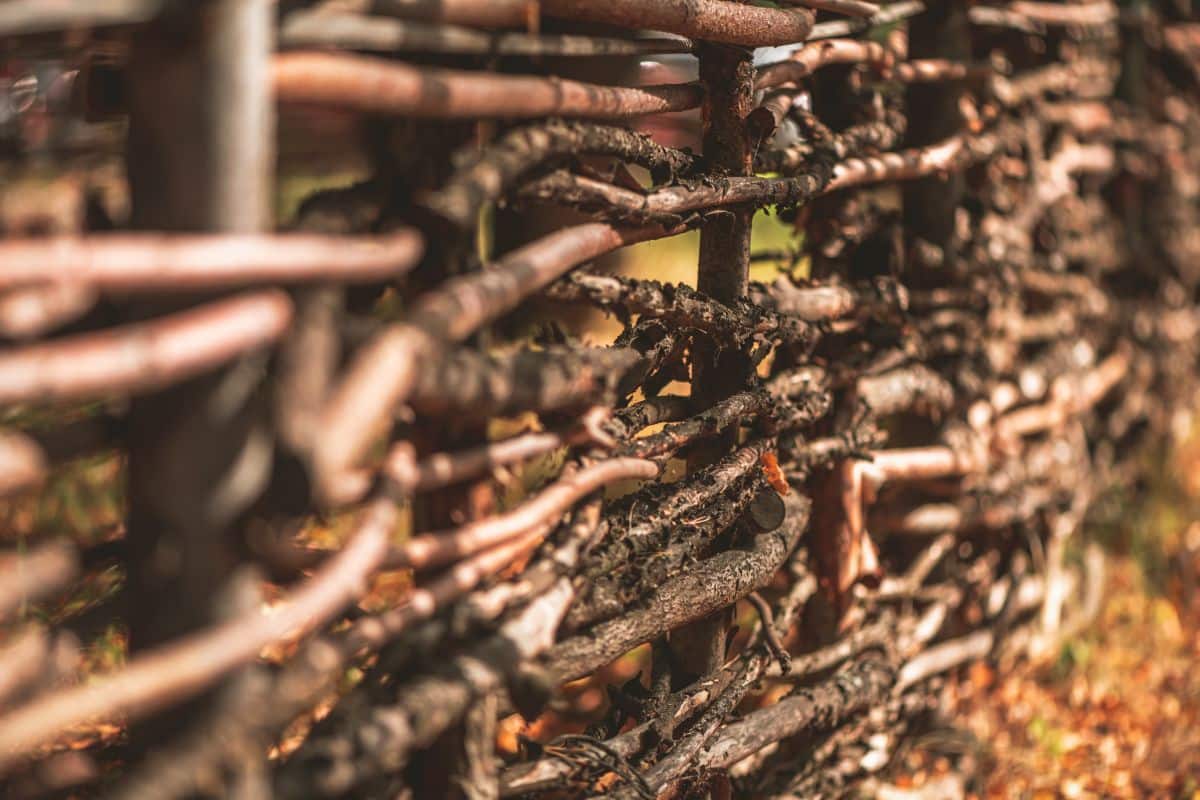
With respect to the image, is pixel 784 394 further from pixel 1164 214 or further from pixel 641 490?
pixel 1164 214

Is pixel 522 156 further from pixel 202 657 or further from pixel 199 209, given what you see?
pixel 202 657

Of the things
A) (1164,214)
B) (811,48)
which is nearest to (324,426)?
(811,48)

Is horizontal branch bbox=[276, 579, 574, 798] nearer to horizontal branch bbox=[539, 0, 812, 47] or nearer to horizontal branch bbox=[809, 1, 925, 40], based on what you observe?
horizontal branch bbox=[539, 0, 812, 47]

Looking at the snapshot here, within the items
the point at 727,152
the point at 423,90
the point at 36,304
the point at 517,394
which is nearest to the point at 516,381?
the point at 517,394

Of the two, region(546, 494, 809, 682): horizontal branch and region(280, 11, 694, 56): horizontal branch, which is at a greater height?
region(280, 11, 694, 56): horizontal branch

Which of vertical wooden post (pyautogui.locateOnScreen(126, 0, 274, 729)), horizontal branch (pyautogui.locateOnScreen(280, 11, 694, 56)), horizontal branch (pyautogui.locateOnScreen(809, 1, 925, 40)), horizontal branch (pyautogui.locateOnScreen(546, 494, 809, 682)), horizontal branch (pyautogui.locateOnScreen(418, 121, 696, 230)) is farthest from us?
horizontal branch (pyautogui.locateOnScreen(809, 1, 925, 40))

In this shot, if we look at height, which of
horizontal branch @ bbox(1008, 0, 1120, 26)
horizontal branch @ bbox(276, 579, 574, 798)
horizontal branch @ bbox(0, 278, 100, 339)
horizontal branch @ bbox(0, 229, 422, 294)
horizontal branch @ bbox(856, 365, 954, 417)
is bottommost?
horizontal branch @ bbox(276, 579, 574, 798)

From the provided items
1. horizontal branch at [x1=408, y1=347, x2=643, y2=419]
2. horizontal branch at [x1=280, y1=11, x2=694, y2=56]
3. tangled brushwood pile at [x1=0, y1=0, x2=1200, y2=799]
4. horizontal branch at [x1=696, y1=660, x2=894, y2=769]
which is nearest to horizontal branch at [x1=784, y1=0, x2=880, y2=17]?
tangled brushwood pile at [x1=0, y1=0, x2=1200, y2=799]

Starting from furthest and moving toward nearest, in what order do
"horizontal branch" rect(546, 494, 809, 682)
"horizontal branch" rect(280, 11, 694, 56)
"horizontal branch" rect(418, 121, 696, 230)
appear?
"horizontal branch" rect(546, 494, 809, 682) → "horizontal branch" rect(418, 121, 696, 230) → "horizontal branch" rect(280, 11, 694, 56)
